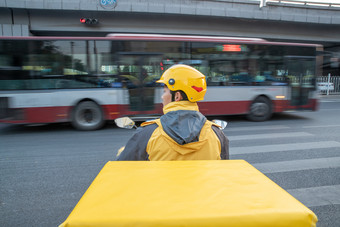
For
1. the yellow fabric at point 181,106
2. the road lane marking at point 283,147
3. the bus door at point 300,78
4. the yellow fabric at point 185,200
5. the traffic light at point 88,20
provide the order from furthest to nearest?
the traffic light at point 88,20 → the bus door at point 300,78 → the road lane marking at point 283,147 → the yellow fabric at point 181,106 → the yellow fabric at point 185,200

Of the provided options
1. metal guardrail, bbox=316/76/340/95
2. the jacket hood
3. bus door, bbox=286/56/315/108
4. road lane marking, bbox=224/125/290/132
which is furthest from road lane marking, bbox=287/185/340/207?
metal guardrail, bbox=316/76/340/95

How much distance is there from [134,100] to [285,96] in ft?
19.3

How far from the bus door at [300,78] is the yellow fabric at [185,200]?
9.46 m

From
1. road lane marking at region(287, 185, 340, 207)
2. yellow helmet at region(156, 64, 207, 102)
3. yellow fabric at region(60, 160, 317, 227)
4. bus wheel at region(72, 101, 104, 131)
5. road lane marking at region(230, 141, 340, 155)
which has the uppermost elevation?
yellow helmet at region(156, 64, 207, 102)

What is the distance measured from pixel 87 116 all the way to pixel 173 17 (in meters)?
13.3

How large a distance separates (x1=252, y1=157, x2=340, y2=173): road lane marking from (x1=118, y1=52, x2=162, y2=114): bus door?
4.69 meters

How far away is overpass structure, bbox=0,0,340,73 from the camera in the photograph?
1631 cm

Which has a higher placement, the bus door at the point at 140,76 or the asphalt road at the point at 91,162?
the bus door at the point at 140,76

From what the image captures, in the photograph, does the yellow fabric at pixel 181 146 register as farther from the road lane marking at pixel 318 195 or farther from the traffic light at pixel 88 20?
the traffic light at pixel 88 20

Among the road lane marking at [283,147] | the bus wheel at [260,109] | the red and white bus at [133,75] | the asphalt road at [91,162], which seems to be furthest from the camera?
the bus wheel at [260,109]

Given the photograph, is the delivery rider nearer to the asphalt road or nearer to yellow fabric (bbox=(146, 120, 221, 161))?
yellow fabric (bbox=(146, 120, 221, 161))

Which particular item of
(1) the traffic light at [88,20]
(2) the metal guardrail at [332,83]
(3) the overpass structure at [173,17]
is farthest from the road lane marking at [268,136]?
(2) the metal guardrail at [332,83]

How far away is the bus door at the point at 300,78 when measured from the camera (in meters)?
9.56

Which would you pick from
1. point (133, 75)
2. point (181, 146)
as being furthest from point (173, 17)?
point (181, 146)
